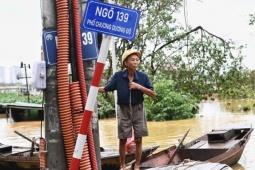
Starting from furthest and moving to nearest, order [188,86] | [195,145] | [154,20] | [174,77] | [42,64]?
[154,20]
[174,77]
[188,86]
[195,145]
[42,64]

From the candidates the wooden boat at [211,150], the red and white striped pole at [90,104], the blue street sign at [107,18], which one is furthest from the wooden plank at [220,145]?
the blue street sign at [107,18]

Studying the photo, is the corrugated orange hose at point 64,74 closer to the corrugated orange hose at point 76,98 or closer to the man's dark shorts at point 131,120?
the corrugated orange hose at point 76,98

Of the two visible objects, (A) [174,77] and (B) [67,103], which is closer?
(B) [67,103]

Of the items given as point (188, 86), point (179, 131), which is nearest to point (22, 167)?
point (179, 131)

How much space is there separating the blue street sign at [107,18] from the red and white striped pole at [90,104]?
67mm

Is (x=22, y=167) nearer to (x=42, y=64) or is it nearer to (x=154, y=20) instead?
(x=42, y=64)

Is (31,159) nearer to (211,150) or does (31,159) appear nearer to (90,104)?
(211,150)

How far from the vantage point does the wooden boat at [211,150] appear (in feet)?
19.5

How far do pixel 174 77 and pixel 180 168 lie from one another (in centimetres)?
1403

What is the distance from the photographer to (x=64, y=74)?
298 cm

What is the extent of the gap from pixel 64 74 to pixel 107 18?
1.77 feet

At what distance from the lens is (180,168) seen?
407cm

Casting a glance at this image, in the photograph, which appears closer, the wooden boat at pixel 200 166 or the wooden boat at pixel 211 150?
the wooden boat at pixel 200 166

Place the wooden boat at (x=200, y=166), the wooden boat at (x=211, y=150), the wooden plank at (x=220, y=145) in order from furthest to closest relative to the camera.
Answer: the wooden plank at (x=220, y=145)
the wooden boat at (x=211, y=150)
the wooden boat at (x=200, y=166)
